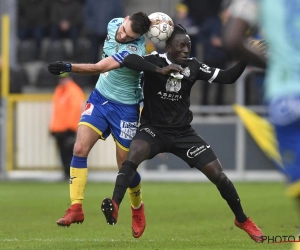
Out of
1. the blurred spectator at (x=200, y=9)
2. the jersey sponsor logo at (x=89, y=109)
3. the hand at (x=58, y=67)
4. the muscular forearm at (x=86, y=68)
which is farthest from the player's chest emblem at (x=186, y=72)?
the blurred spectator at (x=200, y=9)

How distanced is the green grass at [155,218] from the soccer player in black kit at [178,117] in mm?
655

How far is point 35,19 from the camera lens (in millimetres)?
20438

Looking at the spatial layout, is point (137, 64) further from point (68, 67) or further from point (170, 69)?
→ point (68, 67)

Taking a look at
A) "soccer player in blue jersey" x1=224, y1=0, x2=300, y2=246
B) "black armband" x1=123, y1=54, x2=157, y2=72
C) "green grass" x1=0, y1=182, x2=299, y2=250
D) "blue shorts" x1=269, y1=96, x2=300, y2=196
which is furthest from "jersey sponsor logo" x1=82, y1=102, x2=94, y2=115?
"blue shorts" x1=269, y1=96, x2=300, y2=196

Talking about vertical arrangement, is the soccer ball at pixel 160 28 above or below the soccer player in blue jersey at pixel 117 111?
above

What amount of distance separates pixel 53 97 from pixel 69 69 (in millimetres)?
10741

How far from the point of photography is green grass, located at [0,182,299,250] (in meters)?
8.66

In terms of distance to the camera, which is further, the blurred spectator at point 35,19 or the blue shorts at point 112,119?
the blurred spectator at point 35,19

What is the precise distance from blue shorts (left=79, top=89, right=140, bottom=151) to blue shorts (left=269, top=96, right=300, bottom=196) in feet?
14.2

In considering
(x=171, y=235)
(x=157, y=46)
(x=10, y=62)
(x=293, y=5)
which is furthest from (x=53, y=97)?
(x=293, y=5)

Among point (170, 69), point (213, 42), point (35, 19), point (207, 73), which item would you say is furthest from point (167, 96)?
point (35, 19)

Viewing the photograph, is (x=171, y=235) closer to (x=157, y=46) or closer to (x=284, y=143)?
(x=284, y=143)

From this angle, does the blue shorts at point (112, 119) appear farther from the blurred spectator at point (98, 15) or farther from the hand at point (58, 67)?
the blurred spectator at point (98, 15)

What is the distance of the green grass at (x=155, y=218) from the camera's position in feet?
28.4
